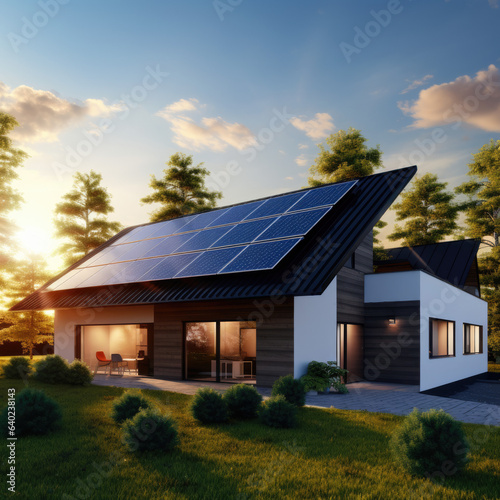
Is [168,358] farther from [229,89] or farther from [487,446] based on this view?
[487,446]

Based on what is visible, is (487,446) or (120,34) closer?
(487,446)

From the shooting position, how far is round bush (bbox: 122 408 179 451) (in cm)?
660

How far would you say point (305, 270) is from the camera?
40.7 feet

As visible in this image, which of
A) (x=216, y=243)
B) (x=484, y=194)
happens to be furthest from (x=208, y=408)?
(x=484, y=194)

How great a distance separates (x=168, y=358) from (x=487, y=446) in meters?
11.3

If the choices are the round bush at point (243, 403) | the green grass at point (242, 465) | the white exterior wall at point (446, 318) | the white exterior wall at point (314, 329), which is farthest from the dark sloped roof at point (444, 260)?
the round bush at point (243, 403)

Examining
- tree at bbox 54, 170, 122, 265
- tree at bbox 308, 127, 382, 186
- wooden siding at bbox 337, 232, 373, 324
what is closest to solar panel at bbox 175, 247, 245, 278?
wooden siding at bbox 337, 232, 373, 324

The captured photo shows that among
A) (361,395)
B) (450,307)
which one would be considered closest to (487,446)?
(361,395)

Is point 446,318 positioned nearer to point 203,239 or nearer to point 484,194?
point 203,239

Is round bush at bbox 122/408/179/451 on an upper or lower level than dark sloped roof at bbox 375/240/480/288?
lower

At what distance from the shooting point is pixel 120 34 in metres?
13.3

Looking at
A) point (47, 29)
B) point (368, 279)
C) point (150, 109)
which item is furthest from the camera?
point (368, 279)

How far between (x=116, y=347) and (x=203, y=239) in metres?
9.46

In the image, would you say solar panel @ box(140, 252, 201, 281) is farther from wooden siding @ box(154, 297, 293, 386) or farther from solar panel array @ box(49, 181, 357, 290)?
wooden siding @ box(154, 297, 293, 386)
